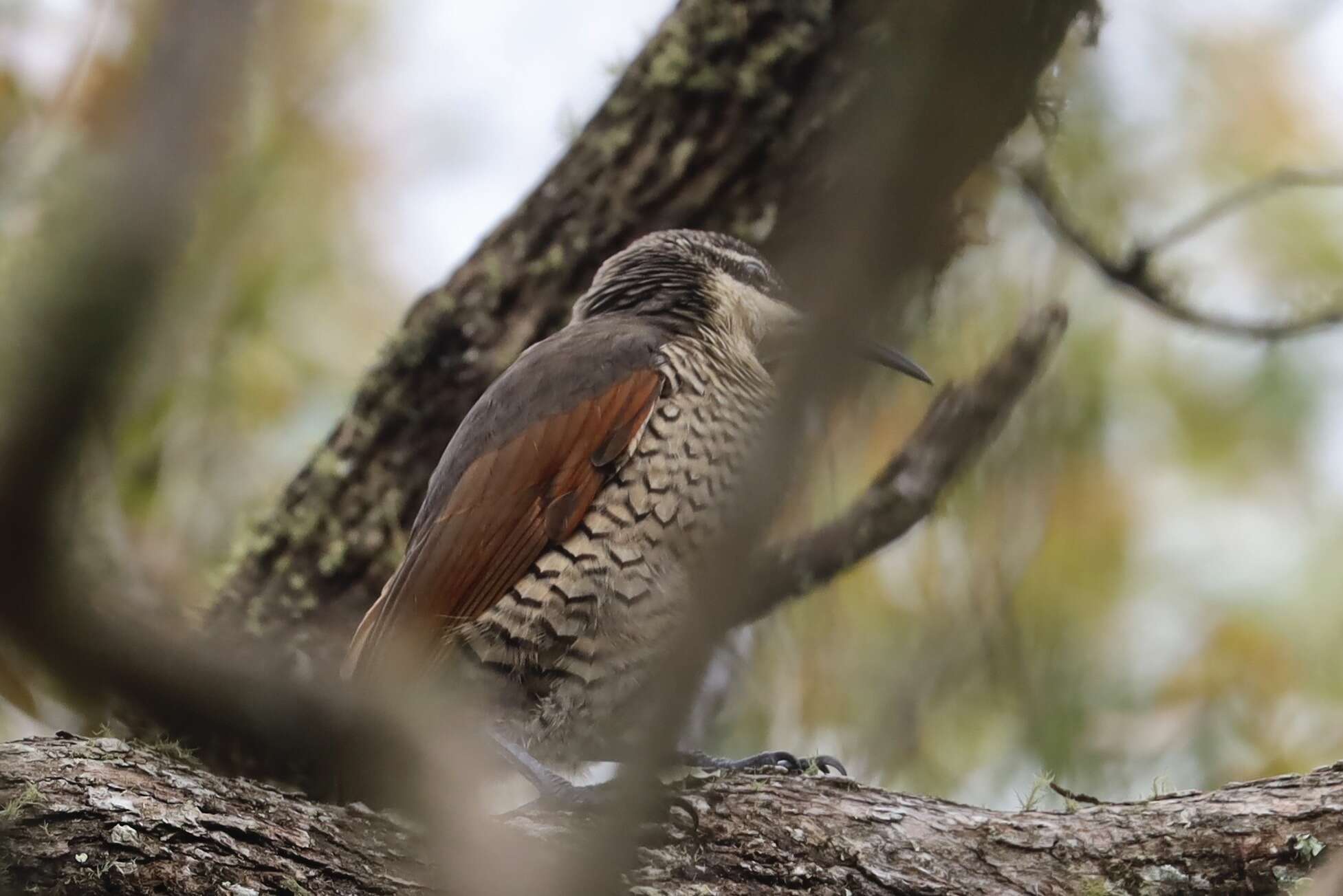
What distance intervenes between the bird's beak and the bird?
0.01m

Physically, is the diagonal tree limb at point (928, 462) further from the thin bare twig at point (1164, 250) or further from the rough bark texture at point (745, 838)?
the rough bark texture at point (745, 838)

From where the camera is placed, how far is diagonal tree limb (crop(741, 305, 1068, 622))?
2.92 m

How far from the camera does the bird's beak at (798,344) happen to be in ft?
3.40

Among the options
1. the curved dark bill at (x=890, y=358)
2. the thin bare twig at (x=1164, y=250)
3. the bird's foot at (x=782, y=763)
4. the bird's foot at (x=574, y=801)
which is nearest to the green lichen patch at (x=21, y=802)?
the bird's foot at (x=574, y=801)

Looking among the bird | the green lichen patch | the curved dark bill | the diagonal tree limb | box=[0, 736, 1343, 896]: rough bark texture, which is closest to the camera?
the curved dark bill

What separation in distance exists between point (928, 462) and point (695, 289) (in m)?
0.71

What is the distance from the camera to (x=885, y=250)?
0.99 meters

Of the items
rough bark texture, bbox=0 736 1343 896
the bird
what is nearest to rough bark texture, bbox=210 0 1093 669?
the bird

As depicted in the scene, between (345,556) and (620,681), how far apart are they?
120 cm

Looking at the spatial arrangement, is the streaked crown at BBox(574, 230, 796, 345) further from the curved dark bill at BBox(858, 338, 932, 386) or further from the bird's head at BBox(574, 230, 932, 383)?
the curved dark bill at BBox(858, 338, 932, 386)

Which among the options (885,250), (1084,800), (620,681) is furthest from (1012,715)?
(885,250)

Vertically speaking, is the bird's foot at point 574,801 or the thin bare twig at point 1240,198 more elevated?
the thin bare twig at point 1240,198

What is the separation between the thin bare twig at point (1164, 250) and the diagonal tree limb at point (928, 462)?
0.57 feet

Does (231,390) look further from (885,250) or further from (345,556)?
(885,250)
